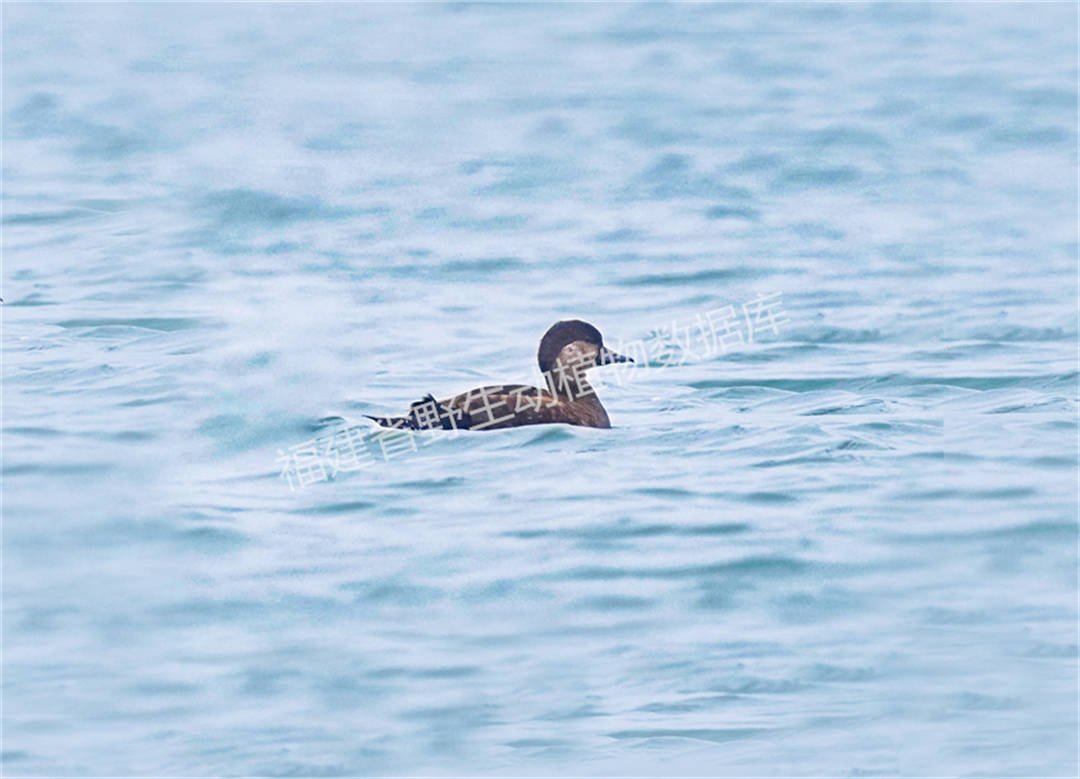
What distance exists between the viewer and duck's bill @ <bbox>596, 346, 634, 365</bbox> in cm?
944

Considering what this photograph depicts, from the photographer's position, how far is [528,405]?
8797mm

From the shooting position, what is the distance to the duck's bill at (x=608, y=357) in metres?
9.44

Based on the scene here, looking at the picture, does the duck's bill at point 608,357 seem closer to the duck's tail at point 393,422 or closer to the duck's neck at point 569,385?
the duck's neck at point 569,385

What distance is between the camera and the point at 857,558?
23.0 feet

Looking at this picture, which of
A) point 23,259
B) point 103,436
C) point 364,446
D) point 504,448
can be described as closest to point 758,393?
point 504,448

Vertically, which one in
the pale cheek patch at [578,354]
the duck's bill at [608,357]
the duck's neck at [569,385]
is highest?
the pale cheek patch at [578,354]

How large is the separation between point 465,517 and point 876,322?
12.5 feet

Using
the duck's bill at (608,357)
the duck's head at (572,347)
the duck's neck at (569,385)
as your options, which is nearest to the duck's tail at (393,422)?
the duck's neck at (569,385)

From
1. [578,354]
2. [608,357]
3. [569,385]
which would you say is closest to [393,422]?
[569,385]

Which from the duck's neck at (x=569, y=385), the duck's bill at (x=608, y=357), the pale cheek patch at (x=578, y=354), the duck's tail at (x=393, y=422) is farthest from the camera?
the duck's bill at (x=608, y=357)

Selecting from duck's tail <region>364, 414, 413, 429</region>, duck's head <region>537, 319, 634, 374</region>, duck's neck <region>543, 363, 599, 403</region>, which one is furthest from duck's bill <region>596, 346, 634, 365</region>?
duck's tail <region>364, 414, 413, 429</region>

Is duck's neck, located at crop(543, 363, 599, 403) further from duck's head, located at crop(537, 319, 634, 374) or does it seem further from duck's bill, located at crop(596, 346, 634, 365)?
duck's bill, located at crop(596, 346, 634, 365)

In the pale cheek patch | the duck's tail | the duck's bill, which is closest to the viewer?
the duck's tail

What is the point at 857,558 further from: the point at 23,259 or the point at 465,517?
the point at 23,259
